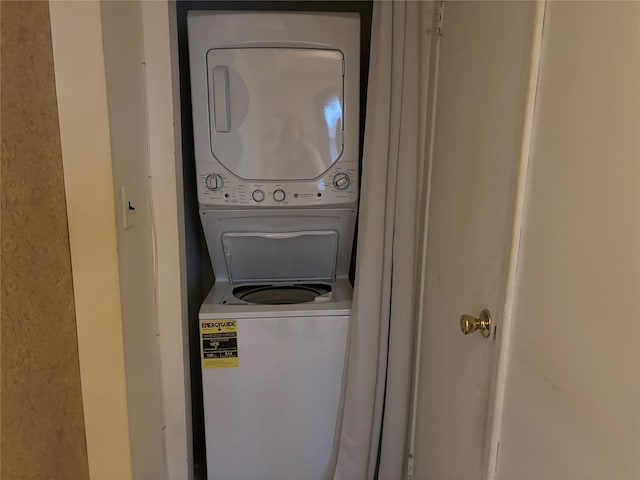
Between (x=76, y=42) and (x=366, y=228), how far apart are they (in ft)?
3.06

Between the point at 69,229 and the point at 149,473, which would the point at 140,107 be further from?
the point at 149,473

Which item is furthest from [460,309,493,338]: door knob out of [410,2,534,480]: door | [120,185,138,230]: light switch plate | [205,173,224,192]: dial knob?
[205,173,224,192]: dial knob

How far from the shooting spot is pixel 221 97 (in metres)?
1.57

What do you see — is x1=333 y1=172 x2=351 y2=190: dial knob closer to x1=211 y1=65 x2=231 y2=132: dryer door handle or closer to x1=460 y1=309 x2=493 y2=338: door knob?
x1=211 y1=65 x2=231 y2=132: dryer door handle

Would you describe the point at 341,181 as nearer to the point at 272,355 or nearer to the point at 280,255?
the point at 280,255

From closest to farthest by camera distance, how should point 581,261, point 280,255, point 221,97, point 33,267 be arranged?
point 581,261 < point 33,267 < point 221,97 < point 280,255

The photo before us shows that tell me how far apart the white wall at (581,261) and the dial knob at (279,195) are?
3.07ft

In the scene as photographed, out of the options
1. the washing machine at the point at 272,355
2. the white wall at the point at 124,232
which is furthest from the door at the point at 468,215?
the white wall at the point at 124,232

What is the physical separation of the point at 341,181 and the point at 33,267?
104 cm

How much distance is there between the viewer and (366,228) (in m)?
1.50

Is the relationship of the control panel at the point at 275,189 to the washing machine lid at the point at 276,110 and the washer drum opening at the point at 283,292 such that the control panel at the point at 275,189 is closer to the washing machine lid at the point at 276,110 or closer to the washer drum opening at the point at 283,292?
the washing machine lid at the point at 276,110

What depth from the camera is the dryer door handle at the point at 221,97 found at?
5.10ft

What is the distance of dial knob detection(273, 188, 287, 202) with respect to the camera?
1661 millimetres

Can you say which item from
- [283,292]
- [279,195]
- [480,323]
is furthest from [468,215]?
[283,292]
